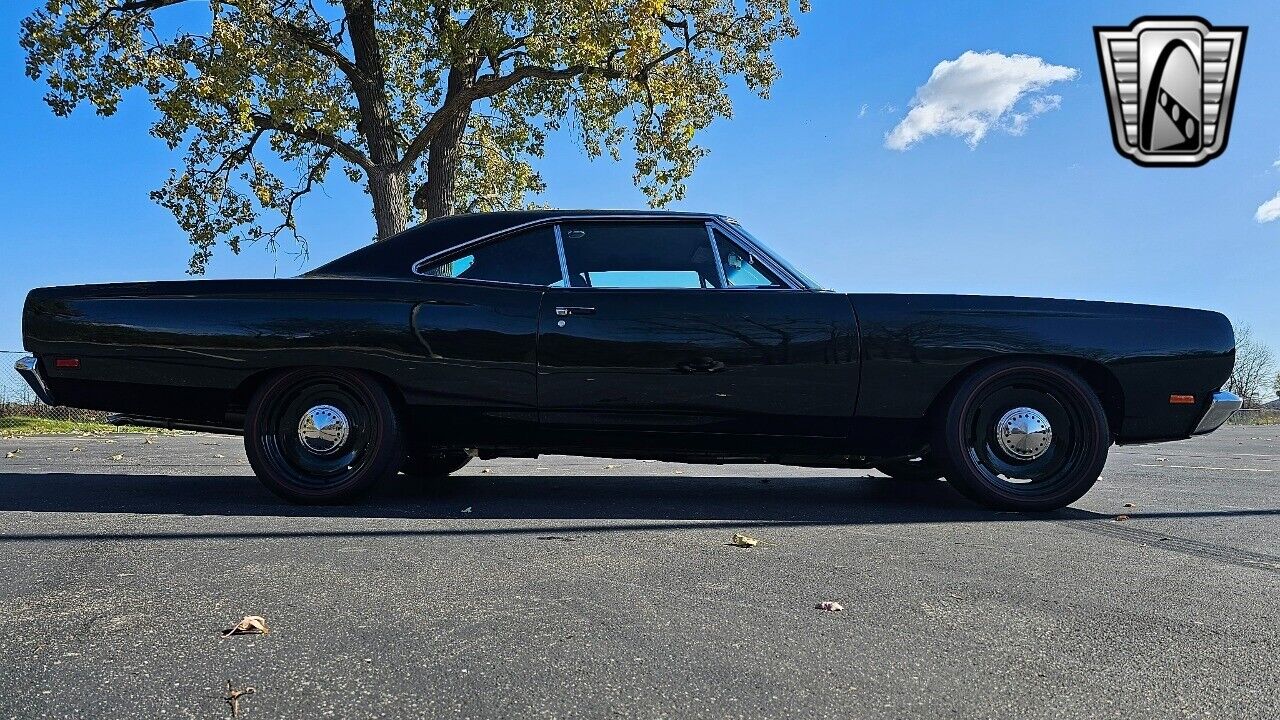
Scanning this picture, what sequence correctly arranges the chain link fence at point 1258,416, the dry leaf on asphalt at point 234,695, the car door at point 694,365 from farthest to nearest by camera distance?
the chain link fence at point 1258,416 → the car door at point 694,365 → the dry leaf on asphalt at point 234,695

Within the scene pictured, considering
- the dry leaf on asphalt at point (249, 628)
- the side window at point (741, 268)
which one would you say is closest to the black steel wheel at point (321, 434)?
the side window at point (741, 268)

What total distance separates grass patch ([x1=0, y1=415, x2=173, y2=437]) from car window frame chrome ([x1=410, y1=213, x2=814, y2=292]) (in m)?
8.13

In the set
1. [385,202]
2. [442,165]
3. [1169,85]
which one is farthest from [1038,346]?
[442,165]

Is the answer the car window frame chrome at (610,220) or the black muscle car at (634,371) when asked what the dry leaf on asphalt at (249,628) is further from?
the car window frame chrome at (610,220)

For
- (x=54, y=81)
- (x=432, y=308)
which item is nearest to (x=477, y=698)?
(x=432, y=308)

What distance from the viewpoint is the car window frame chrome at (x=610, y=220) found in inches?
155

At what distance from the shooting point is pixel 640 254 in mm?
4227

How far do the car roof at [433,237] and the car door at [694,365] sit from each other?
49 centimetres

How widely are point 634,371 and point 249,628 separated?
6.84ft

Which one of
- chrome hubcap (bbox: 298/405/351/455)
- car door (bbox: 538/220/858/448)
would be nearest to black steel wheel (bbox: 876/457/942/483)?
car door (bbox: 538/220/858/448)

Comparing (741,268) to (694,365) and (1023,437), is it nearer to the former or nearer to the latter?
(694,365)

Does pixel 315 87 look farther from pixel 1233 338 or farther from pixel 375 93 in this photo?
pixel 1233 338

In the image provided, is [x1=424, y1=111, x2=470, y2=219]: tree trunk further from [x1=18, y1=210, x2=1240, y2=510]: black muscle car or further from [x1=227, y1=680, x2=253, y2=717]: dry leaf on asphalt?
[x1=227, y1=680, x2=253, y2=717]: dry leaf on asphalt

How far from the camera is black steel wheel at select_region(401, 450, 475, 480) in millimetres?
4691
